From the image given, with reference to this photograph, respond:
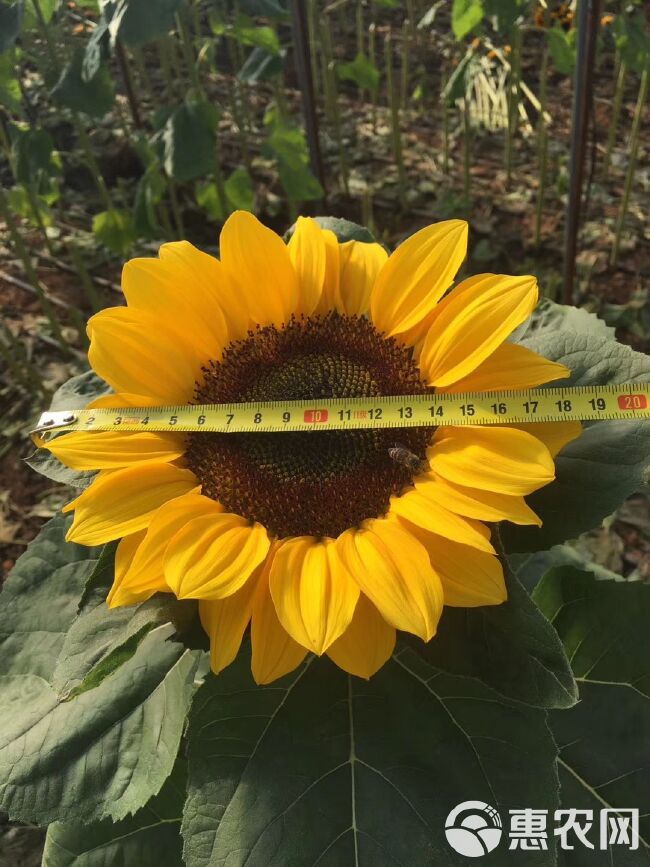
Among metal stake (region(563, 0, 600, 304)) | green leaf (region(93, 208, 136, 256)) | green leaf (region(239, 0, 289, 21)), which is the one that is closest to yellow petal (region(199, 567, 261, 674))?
metal stake (region(563, 0, 600, 304))

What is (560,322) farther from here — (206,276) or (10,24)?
(10,24)

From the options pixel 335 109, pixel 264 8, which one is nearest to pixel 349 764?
pixel 264 8

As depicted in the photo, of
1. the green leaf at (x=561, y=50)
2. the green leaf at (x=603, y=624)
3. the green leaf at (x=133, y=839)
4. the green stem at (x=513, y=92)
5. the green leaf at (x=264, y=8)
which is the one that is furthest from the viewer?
the green stem at (x=513, y=92)

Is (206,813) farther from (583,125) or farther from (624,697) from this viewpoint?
(583,125)

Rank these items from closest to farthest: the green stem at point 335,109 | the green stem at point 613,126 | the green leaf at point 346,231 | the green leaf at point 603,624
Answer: the green leaf at point 603,624
the green leaf at point 346,231
the green stem at point 613,126
the green stem at point 335,109

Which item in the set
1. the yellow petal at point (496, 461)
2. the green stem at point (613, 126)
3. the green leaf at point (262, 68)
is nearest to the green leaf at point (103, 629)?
the yellow petal at point (496, 461)

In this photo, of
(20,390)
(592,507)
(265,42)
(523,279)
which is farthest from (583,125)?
(20,390)

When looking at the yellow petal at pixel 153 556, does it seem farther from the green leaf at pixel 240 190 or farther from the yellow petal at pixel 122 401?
the green leaf at pixel 240 190
